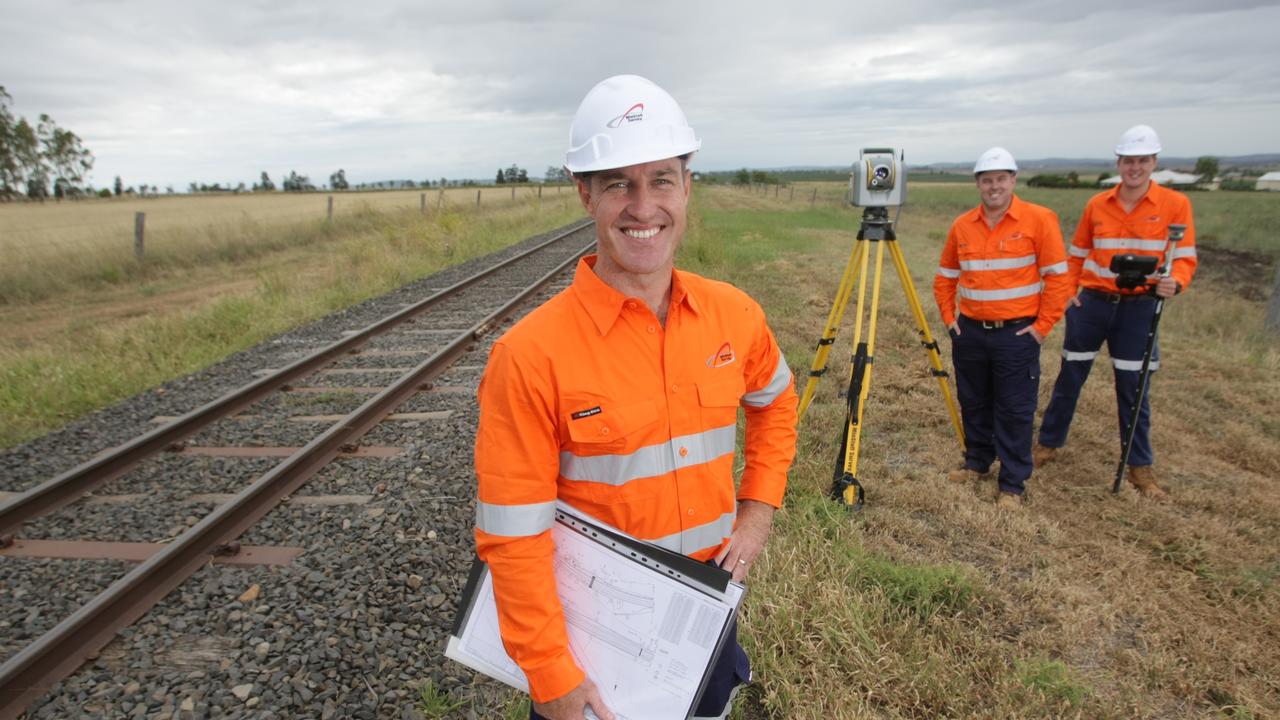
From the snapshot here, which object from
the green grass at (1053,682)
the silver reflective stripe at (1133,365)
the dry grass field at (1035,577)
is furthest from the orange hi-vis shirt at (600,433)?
the silver reflective stripe at (1133,365)

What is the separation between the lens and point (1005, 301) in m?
4.20

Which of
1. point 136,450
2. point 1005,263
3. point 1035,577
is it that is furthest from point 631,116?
Answer: point 136,450

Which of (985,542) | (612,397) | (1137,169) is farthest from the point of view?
(1137,169)

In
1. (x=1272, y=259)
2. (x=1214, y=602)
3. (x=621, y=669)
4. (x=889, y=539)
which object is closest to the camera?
(x=621, y=669)

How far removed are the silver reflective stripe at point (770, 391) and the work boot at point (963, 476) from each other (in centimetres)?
329

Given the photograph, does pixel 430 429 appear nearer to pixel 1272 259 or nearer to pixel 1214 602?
pixel 1214 602

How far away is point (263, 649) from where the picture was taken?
9.73ft

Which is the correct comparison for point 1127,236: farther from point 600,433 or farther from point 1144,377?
point 600,433

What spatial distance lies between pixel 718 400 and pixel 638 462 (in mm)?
259

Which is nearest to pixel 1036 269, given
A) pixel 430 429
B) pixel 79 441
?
pixel 430 429

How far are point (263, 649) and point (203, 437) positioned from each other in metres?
3.03

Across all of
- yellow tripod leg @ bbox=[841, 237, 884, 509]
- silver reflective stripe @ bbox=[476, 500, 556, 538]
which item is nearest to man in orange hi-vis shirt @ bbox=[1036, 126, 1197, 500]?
yellow tripod leg @ bbox=[841, 237, 884, 509]

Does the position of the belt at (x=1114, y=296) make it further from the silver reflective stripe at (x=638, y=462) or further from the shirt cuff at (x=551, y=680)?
the shirt cuff at (x=551, y=680)

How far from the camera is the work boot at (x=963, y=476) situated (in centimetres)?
462
